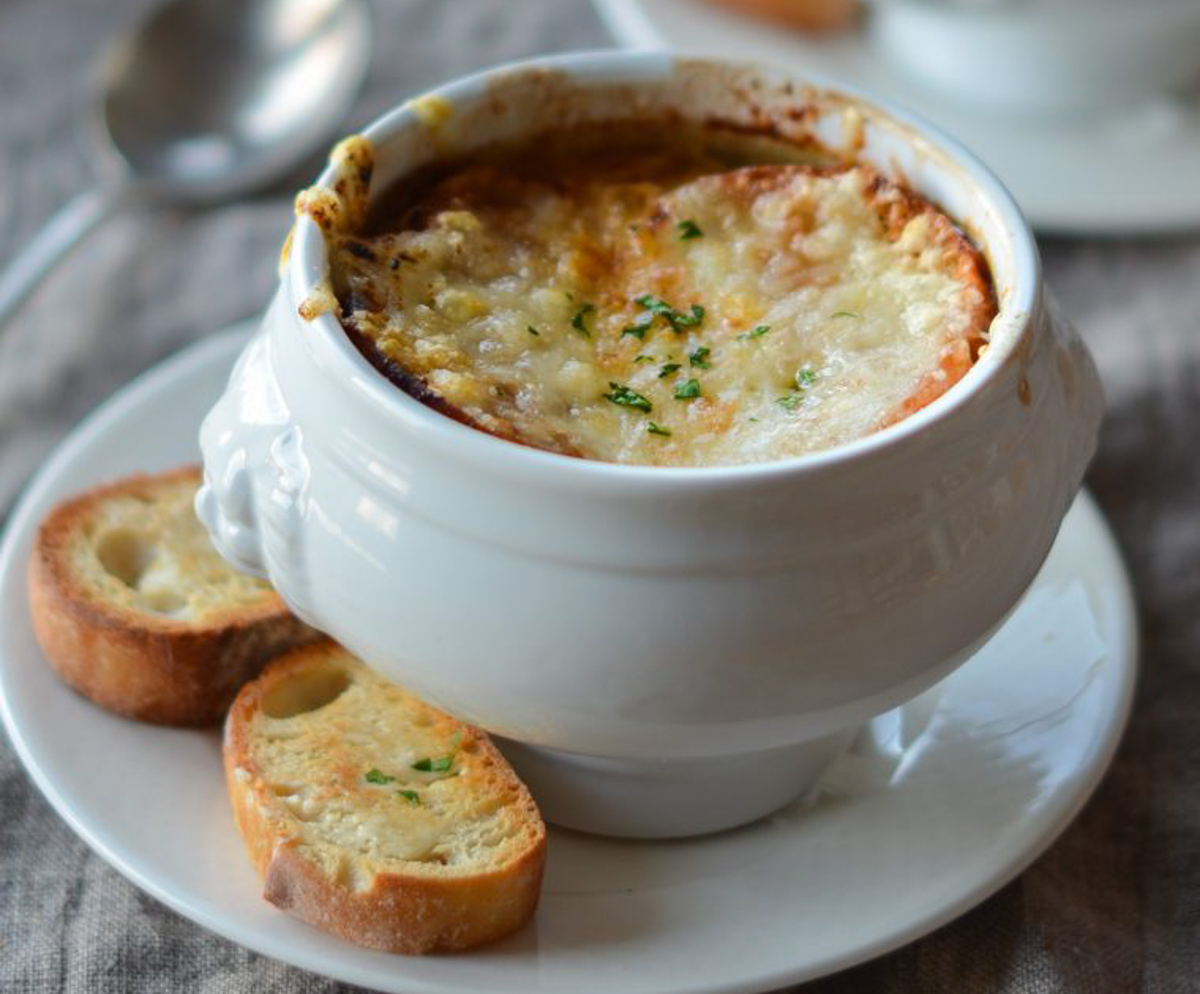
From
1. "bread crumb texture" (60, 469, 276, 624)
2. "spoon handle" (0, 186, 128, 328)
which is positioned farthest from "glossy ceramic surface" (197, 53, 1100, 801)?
"spoon handle" (0, 186, 128, 328)

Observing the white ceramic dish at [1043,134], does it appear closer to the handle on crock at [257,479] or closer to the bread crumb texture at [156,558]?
the bread crumb texture at [156,558]

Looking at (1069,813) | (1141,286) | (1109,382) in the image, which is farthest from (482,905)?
(1141,286)

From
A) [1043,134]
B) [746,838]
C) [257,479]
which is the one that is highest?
[257,479]

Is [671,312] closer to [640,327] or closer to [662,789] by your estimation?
[640,327]

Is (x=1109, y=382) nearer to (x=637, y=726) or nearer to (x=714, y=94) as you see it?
(x=714, y=94)

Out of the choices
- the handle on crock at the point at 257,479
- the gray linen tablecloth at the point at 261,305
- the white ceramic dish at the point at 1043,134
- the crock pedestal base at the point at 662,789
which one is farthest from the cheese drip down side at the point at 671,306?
the white ceramic dish at the point at 1043,134

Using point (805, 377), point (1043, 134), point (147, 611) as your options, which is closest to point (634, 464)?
point (805, 377)

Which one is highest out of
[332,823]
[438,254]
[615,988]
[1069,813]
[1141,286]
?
[438,254]
